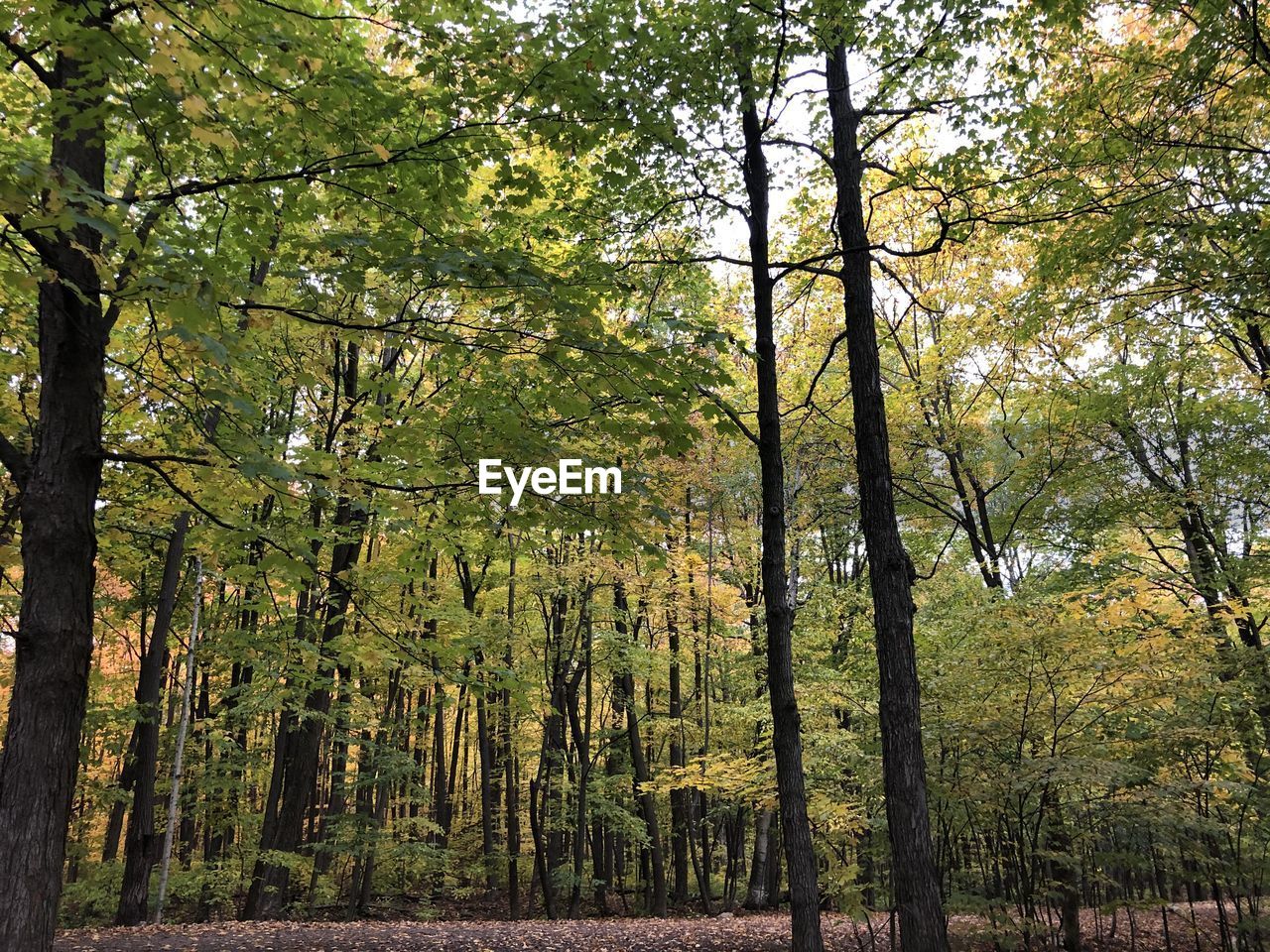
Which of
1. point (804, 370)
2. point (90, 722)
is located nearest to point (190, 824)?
point (90, 722)

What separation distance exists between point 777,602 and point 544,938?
7087 mm

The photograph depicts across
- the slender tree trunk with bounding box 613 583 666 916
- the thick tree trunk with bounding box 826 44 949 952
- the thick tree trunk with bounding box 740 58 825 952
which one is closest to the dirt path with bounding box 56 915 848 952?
the slender tree trunk with bounding box 613 583 666 916

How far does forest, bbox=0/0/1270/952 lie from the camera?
4137 millimetres

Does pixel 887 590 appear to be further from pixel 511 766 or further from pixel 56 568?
pixel 511 766

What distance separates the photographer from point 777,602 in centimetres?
625

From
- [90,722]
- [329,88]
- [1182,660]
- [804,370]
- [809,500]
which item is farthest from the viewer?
[809,500]

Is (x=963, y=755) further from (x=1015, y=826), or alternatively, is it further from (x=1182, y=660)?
(x=1182, y=660)

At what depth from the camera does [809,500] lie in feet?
54.6

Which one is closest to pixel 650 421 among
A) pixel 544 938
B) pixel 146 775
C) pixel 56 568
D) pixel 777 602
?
pixel 777 602

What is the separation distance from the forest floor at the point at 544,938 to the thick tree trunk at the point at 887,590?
3.15m

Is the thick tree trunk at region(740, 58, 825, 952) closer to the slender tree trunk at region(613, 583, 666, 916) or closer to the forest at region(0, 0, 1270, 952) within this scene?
the forest at region(0, 0, 1270, 952)

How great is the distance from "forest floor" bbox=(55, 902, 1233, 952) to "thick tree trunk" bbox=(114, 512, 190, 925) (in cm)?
75

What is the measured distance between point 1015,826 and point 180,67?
36.0ft

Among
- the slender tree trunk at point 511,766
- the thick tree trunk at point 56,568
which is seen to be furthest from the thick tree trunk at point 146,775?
the thick tree trunk at point 56,568
